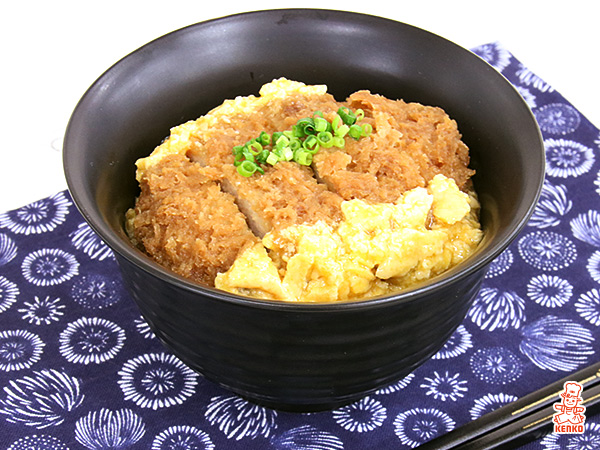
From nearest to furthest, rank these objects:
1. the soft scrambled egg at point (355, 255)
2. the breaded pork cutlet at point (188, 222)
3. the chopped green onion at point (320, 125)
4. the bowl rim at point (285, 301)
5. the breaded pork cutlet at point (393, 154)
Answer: the bowl rim at point (285, 301)
the soft scrambled egg at point (355, 255)
the breaded pork cutlet at point (188, 222)
the breaded pork cutlet at point (393, 154)
the chopped green onion at point (320, 125)

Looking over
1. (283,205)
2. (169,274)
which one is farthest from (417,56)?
(169,274)

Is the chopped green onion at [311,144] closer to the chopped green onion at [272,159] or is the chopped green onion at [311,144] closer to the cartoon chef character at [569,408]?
the chopped green onion at [272,159]

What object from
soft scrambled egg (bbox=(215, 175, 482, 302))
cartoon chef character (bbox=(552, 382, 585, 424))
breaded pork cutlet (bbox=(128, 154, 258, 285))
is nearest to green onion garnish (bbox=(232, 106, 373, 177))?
breaded pork cutlet (bbox=(128, 154, 258, 285))

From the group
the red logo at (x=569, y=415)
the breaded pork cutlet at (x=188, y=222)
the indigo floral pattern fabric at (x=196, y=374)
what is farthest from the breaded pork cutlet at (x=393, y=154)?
the red logo at (x=569, y=415)

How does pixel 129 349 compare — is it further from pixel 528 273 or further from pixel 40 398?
pixel 528 273

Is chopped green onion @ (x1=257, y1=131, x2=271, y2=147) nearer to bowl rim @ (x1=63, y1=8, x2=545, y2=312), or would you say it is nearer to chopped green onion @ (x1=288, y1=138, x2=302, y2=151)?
chopped green onion @ (x1=288, y1=138, x2=302, y2=151)

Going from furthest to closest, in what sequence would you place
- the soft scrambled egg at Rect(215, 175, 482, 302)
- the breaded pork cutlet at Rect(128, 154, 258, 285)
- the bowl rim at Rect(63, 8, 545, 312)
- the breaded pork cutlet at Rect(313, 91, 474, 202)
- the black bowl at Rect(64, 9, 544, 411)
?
the breaded pork cutlet at Rect(313, 91, 474, 202)
the breaded pork cutlet at Rect(128, 154, 258, 285)
the soft scrambled egg at Rect(215, 175, 482, 302)
the black bowl at Rect(64, 9, 544, 411)
the bowl rim at Rect(63, 8, 545, 312)

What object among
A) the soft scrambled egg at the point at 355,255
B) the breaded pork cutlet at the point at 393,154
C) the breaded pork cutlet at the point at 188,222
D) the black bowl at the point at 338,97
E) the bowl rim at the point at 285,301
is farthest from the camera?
the breaded pork cutlet at the point at 393,154
